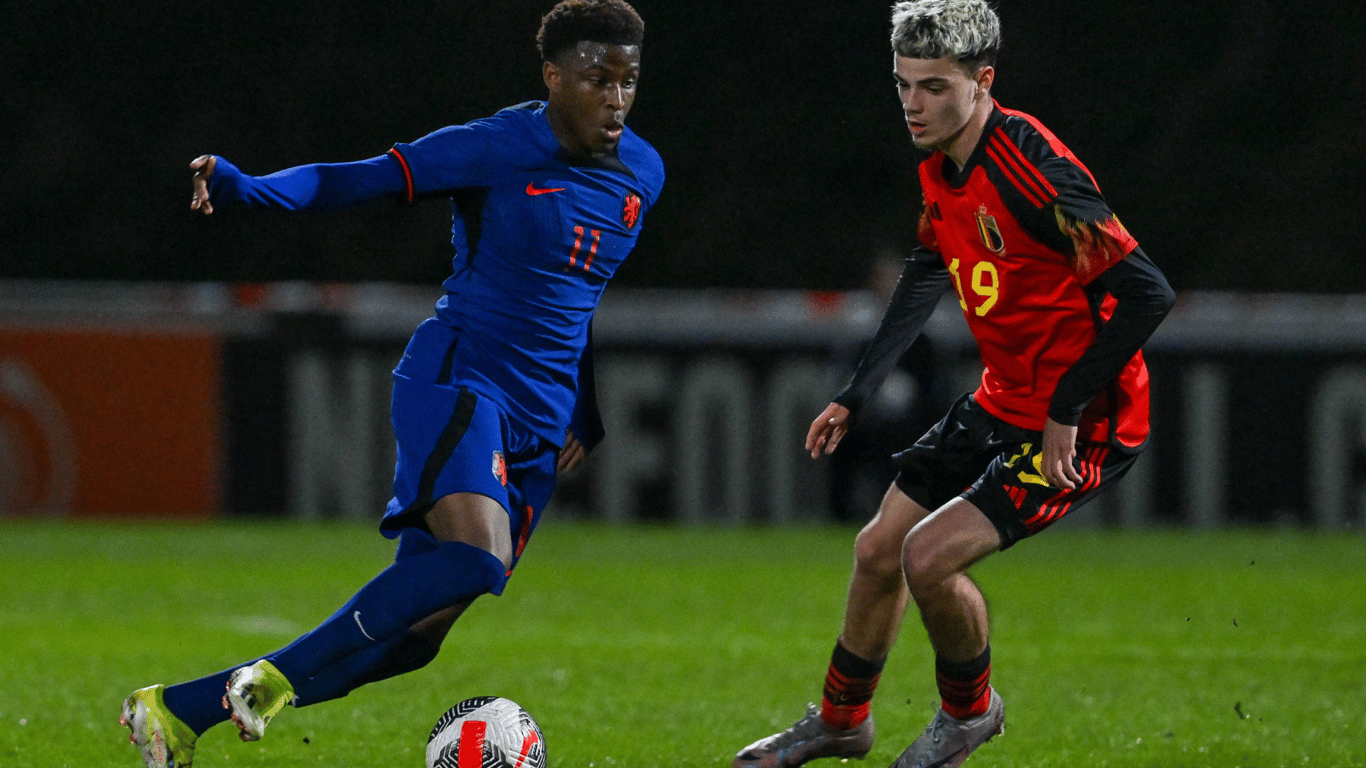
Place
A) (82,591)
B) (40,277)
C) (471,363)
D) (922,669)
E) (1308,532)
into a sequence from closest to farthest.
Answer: (471,363), (922,669), (82,591), (1308,532), (40,277)

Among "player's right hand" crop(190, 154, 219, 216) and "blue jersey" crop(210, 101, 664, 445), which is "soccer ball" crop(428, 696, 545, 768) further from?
"player's right hand" crop(190, 154, 219, 216)

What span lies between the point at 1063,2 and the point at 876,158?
236 cm

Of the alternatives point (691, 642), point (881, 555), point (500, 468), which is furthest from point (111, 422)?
point (881, 555)

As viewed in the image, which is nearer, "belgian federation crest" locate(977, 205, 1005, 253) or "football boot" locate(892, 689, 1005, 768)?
"belgian federation crest" locate(977, 205, 1005, 253)

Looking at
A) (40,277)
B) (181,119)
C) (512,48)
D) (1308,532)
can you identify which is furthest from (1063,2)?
(40,277)

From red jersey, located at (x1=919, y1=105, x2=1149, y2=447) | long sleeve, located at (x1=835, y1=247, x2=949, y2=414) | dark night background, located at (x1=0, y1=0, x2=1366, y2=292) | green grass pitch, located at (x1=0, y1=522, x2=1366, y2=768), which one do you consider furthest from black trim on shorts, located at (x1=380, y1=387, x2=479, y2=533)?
dark night background, located at (x1=0, y1=0, x2=1366, y2=292)

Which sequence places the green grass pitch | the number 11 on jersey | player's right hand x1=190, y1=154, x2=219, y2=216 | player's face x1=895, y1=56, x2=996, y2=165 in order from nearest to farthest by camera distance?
player's right hand x1=190, y1=154, x2=219, y2=216 < player's face x1=895, y1=56, x2=996, y2=165 < the number 11 on jersey < the green grass pitch

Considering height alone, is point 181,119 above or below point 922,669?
above

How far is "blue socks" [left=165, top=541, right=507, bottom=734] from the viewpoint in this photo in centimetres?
369

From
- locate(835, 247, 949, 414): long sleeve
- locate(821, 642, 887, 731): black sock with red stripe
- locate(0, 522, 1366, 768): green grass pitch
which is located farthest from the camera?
locate(0, 522, 1366, 768): green grass pitch

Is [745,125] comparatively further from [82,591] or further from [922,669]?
[922,669]

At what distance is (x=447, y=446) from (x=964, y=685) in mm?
1362

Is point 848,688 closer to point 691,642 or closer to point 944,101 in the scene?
point 944,101

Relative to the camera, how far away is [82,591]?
8.77m
